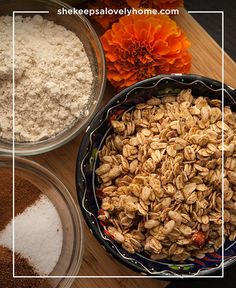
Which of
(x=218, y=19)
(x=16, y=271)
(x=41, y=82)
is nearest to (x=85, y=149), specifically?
(x=41, y=82)

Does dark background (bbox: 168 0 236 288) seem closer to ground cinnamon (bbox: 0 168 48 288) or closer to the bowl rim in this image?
the bowl rim

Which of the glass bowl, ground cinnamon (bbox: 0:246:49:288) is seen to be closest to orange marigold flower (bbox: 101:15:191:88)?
the glass bowl

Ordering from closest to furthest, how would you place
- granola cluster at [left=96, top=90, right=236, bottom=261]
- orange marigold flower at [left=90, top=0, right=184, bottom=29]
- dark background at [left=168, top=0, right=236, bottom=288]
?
1. granola cluster at [left=96, top=90, right=236, bottom=261]
2. orange marigold flower at [left=90, top=0, right=184, bottom=29]
3. dark background at [left=168, top=0, right=236, bottom=288]

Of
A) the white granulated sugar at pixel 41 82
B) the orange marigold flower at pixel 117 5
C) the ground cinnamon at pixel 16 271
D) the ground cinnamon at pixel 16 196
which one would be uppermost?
the orange marigold flower at pixel 117 5

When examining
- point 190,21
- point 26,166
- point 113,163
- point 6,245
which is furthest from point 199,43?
point 6,245

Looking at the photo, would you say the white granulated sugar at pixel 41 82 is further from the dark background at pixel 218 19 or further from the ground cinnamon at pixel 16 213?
the dark background at pixel 218 19

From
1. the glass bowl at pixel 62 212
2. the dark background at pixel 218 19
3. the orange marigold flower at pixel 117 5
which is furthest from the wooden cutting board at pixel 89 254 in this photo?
the dark background at pixel 218 19
